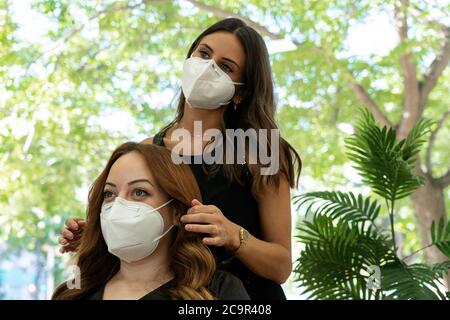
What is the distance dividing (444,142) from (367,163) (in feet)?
18.3

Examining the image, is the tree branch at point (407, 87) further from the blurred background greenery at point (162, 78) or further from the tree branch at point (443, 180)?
the tree branch at point (443, 180)

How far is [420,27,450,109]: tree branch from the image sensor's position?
6.20 m

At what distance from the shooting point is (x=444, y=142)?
8.19m

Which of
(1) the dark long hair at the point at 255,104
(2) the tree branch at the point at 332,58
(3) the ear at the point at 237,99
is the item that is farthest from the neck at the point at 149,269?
(2) the tree branch at the point at 332,58

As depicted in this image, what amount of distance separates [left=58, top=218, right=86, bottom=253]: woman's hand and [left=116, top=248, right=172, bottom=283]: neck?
18 cm

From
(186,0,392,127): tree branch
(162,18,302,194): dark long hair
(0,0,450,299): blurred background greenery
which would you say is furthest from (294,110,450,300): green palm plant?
(186,0,392,127): tree branch

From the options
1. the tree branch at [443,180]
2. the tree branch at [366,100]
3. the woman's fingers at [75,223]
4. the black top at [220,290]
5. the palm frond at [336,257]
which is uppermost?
the tree branch at [366,100]

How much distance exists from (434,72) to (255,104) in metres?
4.75

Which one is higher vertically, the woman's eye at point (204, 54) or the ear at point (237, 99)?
the woman's eye at point (204, 54)

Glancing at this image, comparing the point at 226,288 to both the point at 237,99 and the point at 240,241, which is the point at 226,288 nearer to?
the point at 240,241

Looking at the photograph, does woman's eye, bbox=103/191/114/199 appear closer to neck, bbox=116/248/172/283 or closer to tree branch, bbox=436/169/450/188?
neck, bbox=116/248/172/283

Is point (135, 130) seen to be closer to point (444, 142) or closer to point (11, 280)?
point (444, 142)

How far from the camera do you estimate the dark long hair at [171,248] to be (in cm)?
153

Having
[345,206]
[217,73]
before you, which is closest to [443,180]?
[345,206]
